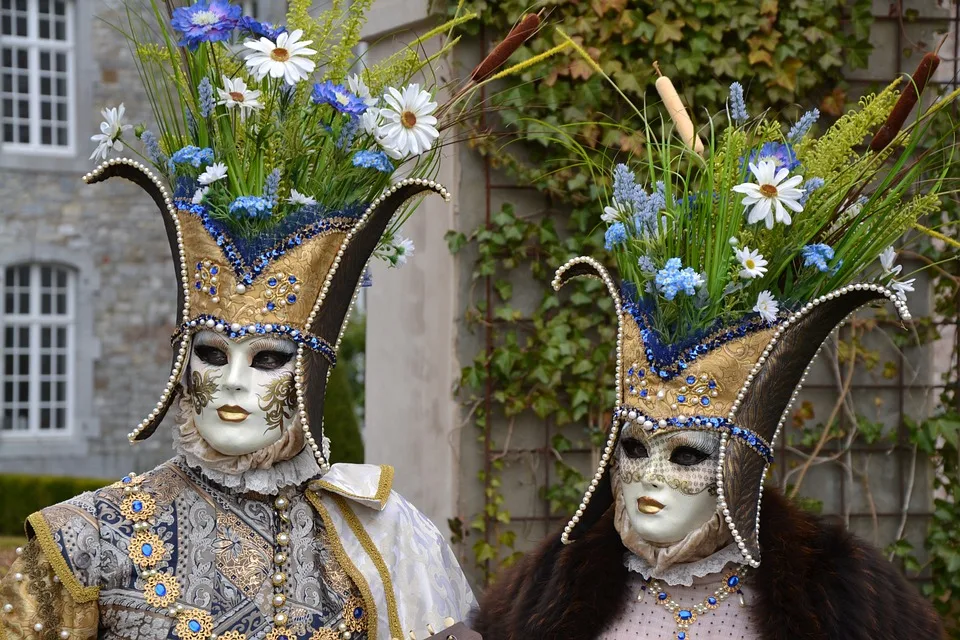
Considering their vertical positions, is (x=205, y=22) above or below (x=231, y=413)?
above

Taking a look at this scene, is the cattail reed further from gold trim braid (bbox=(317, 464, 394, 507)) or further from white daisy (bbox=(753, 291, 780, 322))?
gold trim braid (bbox=(317, 464, 394, 507))

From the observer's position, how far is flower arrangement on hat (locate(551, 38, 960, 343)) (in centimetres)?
269

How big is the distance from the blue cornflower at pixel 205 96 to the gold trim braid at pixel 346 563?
920 millimetres

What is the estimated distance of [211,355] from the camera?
288 centimetres

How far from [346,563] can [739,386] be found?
1014mm

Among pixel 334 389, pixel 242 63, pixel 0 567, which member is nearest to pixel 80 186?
pixel 334 389

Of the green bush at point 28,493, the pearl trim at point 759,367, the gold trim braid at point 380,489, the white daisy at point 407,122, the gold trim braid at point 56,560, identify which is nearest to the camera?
the pearl trim at point 759,367

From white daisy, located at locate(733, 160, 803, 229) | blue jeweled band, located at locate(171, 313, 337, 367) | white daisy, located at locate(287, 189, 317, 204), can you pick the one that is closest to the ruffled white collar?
white daisy, located at locate(733, 160, 803, 229)

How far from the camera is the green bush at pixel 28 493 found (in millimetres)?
11797

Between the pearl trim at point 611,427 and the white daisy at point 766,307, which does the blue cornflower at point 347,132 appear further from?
the white daisy at point 766,307

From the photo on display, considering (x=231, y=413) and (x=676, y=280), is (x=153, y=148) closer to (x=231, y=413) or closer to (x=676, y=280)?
(x=231, y=413)

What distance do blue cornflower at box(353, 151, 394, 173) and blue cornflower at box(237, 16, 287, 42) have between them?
1.05ft

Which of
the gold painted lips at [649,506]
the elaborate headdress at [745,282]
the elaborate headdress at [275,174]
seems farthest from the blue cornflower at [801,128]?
the gold painted lips at [649,506]

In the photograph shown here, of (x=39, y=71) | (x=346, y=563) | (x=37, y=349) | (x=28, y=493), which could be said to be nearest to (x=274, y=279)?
(x=346, y=563)
